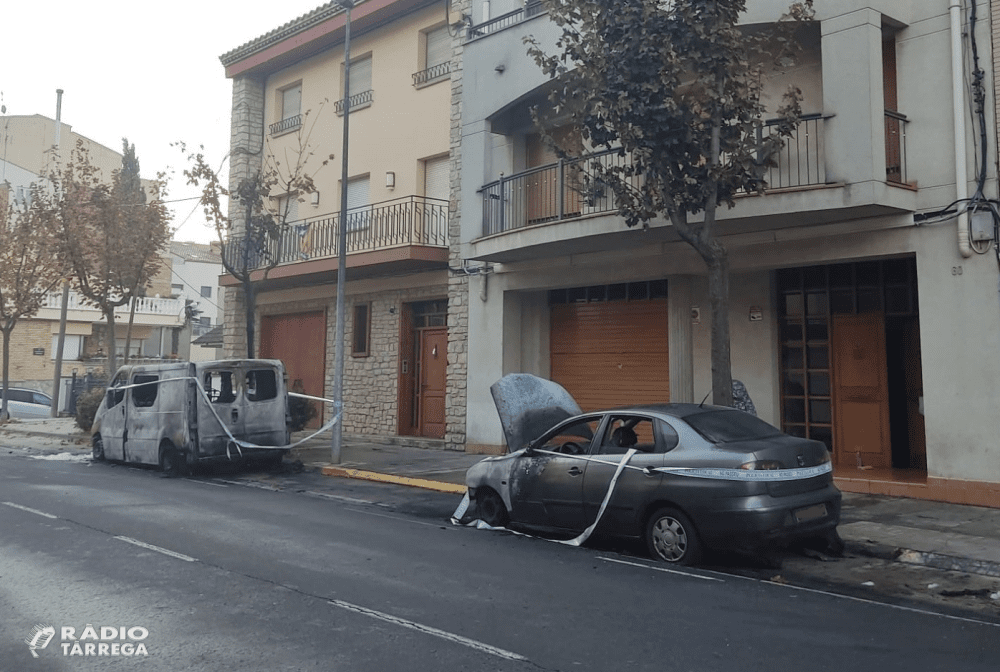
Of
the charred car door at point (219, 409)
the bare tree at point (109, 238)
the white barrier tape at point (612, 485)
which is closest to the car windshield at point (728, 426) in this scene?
the white barrier tape at point (612, 485)

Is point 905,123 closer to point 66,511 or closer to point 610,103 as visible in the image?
point 610,103

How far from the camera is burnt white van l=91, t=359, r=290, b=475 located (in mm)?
13695

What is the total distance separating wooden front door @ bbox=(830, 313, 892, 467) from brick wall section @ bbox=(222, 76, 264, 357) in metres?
15.6

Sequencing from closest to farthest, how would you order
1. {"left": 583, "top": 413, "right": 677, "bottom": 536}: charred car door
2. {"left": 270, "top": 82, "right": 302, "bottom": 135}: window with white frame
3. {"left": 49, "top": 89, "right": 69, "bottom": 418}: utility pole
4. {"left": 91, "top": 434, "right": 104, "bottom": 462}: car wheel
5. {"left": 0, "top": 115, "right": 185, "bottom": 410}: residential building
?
{"left": 583, "top": 413, "right": 677, "bottom": 536}: charred car door
{"left": 91, "top": 434, "right": 104, "bottom": 462}: car wheel
{"left": 270, "top": 82, "right": 302, "bottom": 135}: window with white frame
{"left": 49, "top": 89, "right": 69, "bottom": 418}: utility pole
{"left": 0, "top": 115, "right": 185, "bottom": 410}: residential building

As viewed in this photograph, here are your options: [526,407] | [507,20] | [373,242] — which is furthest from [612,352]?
[507,20]

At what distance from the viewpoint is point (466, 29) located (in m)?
17.0

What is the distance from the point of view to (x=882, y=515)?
9461 mm

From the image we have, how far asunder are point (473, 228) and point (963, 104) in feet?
27.3

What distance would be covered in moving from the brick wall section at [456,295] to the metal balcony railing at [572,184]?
1.60 metres

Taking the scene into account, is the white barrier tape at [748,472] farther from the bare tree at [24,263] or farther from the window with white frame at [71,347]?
the window with white frame at [71,347]

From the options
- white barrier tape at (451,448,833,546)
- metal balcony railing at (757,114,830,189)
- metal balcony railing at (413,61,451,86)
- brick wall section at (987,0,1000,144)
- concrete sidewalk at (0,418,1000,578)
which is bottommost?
concrete sidewalk at (0,418,1000,578)

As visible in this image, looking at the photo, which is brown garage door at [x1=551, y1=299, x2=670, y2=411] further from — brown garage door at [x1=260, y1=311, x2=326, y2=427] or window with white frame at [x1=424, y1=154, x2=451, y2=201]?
brown garage door at [x1=260, y1=311, x2=326, y2=427]

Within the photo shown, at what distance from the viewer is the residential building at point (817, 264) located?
407 inches

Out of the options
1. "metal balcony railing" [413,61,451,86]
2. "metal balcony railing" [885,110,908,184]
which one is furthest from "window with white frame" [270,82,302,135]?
"metal balcony railing" [885,110,908,184]
